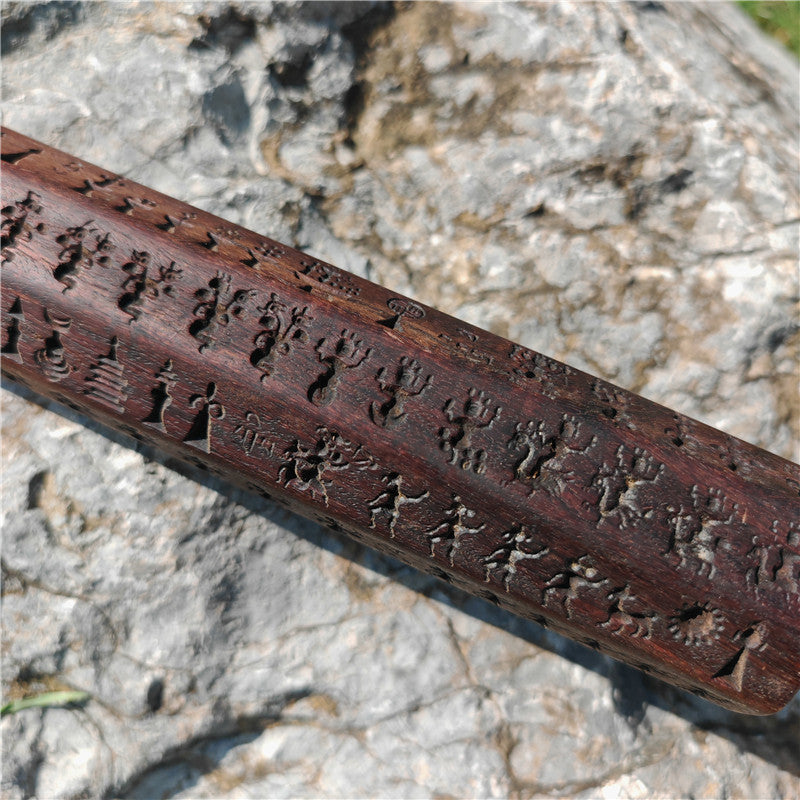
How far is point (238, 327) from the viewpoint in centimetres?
157

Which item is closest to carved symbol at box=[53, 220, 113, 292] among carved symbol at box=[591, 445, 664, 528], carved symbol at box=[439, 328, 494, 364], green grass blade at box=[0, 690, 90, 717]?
carved symbol at box=[439, 328, 494, 364]

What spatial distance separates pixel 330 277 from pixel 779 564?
1.21 metres

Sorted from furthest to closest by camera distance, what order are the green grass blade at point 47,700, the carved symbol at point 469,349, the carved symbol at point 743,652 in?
the green grass blade at point 47,700, the carved symbol at point 469,349, the carved symbol at point 743,652

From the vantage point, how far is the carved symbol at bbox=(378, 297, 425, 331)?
1.63 metres

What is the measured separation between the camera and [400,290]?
7.18 ft

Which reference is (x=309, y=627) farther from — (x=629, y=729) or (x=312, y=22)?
(x=312, y=22)

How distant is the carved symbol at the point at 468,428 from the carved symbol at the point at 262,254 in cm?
57

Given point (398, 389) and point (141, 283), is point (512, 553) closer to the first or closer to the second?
point (398, 389)

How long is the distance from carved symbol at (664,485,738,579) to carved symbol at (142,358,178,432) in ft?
3.79

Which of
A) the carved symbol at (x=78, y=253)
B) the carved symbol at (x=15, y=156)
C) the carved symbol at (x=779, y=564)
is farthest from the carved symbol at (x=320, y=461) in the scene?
the carved symbol at (x=15, y=156)

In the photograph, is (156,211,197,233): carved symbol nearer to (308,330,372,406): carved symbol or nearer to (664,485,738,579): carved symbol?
(308,330,372,406): carved symbol

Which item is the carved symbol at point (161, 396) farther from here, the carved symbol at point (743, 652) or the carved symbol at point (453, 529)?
the carved symbol at point (743, 652)

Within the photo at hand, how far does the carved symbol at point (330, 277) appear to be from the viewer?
1.67m

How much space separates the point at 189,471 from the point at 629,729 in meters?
1.45
